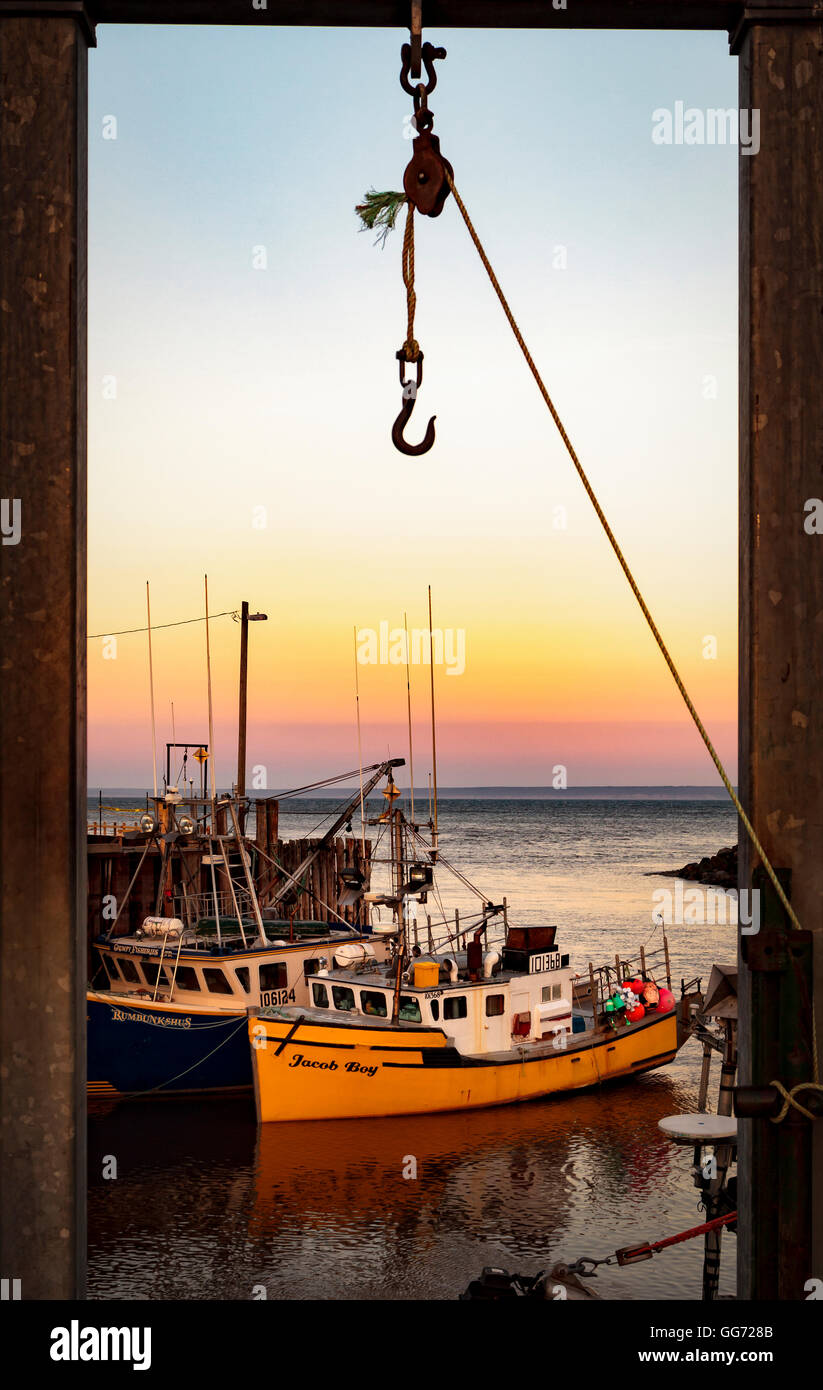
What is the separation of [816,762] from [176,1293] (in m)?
12.0

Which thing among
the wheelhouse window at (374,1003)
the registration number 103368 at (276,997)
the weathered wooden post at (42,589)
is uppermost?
the weathered wooden post at (42,589)

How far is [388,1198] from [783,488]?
49.4 ft

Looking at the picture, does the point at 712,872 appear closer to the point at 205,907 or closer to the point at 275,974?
the point at 205,907

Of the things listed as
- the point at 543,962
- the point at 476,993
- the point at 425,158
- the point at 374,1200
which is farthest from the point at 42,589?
the point at 543,962

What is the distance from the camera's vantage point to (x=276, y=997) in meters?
21.0

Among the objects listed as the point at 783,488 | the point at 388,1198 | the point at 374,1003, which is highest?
the point at 783,488

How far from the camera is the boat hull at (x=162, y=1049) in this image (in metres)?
Result: 20.0

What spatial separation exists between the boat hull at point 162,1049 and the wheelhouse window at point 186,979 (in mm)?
769

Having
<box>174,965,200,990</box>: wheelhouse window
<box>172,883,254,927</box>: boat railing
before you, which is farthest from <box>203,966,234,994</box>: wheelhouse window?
<box>172,883,254,927</box>: boat railing

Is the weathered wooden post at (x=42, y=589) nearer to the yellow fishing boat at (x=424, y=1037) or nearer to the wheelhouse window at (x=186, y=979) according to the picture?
the yellow fishing boat at (x=424, y=1037)

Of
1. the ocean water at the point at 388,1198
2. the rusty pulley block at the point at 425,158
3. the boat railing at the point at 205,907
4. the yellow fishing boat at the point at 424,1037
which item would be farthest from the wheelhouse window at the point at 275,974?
the rusty pulley block at the point at 425,158

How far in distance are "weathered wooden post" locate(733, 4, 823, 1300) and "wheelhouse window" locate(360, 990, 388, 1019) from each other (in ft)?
53.0

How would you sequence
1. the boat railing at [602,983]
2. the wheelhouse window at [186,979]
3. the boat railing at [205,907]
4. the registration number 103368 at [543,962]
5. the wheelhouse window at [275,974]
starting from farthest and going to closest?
the boat railing at [205,907]
the boat railing at [602,983]
the wheelhouse window at [275,974]
the wheelhouse window at [186,979]
the registration number 103368 at [543,962]

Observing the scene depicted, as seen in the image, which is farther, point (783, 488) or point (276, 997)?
point (276, 997)
